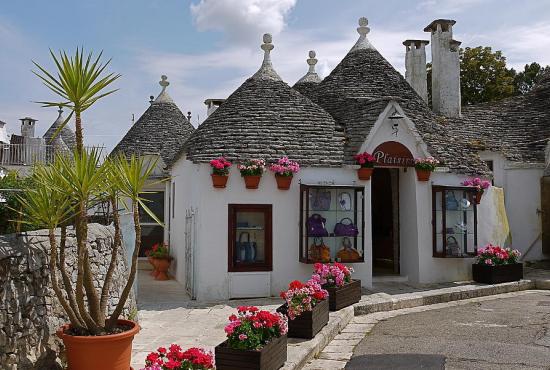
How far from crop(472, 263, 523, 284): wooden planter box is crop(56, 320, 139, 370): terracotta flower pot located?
955 centimetres

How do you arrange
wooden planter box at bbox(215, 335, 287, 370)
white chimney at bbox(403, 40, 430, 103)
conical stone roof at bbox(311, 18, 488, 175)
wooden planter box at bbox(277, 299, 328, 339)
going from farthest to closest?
1. white chimney at bbox(403, 40, 430, 103)
2. conical stone roof at bbox(311, 18, 488, 175)
3. wooden planter box at bbox(277, 299, 328, 339)
4. wooden planter box at bbox(215, 335, 287, 370)

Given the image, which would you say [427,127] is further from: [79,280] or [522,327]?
[79,280]

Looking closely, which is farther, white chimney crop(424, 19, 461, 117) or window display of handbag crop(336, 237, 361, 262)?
white chimney crop(424, 19, 461, 117)

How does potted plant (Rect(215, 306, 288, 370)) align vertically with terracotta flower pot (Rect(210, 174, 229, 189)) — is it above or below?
below

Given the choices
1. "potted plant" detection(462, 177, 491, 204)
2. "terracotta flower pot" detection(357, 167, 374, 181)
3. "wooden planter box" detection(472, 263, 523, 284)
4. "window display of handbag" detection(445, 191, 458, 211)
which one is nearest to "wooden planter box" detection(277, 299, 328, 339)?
"terracotta flower pot" detection(357, 167, 374, 181)

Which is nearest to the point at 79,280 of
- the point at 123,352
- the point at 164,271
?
the point at 123,352

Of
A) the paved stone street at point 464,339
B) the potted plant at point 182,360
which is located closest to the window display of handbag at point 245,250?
the paved stone street at point 464,339

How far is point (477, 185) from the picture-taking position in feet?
42.1

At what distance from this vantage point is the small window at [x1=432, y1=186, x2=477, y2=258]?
1241 centimetres

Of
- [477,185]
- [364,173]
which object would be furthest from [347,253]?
[477,185]

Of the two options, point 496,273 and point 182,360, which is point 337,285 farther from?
point 182,360

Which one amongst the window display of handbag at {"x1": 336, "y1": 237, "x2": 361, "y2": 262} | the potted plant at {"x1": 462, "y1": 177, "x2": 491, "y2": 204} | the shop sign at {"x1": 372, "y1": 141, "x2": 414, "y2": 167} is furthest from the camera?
the potted plant at {"x1": 462, "y1": 177, "x2": 491, "y2": 204}

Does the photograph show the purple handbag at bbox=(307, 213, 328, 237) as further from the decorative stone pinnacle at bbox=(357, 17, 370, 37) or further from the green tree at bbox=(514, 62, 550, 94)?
the green tree at bbox=(514, 62, 550, 94)

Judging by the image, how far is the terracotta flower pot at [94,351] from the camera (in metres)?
5.20
